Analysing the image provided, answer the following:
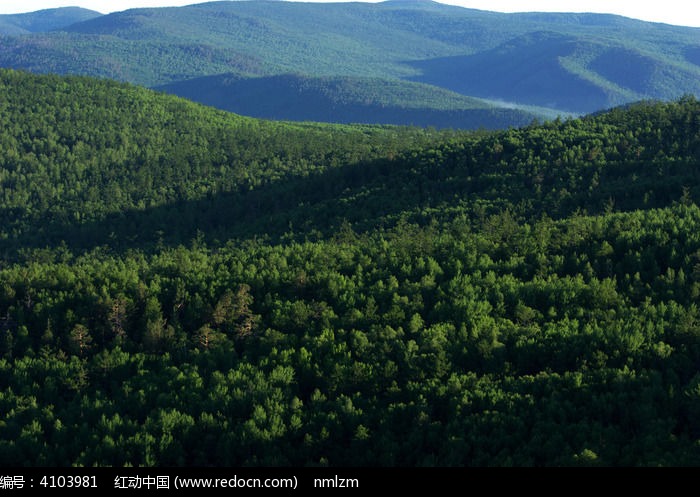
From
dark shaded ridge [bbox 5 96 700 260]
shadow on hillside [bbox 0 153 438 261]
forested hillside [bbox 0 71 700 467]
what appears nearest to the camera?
forested hillside [bbox 0 71 700 467]

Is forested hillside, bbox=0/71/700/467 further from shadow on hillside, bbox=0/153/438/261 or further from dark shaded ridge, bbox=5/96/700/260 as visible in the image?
shadow on hillside, bbox=0/153/438/261

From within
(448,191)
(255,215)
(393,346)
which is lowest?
(255,215)

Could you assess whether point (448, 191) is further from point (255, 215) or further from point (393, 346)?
point (393, 346)

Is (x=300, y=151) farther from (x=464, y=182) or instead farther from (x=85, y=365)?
(x=85, y=365)

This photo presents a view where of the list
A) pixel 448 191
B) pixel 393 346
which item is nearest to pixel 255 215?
pixel 448 191

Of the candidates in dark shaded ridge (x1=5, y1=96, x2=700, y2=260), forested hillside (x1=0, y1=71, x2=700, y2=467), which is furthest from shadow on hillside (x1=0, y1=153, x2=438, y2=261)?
forested hillside (x1=0, y1=71, x2=700, y2=467)

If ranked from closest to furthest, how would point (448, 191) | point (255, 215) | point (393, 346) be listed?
point (393, 346) → point (448, 191) → point (255, 215)

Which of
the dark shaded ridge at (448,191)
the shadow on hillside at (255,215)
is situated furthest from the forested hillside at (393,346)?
the shadow on hillside at (255,215)

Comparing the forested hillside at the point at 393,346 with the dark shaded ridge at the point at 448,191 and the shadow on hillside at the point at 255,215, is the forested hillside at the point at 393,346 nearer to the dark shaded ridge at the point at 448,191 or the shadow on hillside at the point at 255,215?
the dark shaded ridge at the point at 448,191

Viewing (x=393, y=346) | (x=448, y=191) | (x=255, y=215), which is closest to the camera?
(x=393, y=346)

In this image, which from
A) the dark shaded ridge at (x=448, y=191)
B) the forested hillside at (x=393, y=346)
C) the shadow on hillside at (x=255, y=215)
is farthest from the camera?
the shadow on hillside at (x=255, y=215)

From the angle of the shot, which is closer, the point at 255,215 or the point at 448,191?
the point at 448,191
